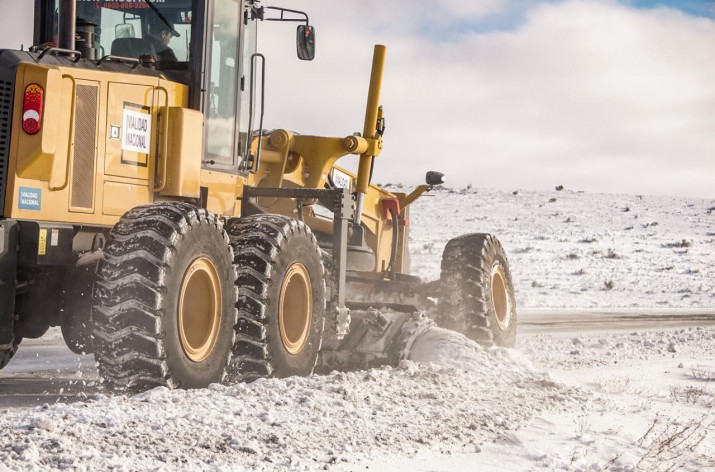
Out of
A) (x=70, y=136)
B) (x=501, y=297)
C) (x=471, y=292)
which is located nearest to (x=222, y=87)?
(x=70, y=136)

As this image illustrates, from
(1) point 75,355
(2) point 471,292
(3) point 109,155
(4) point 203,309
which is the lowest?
(1) point 75,355

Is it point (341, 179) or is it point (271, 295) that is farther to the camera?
point (341, 179)

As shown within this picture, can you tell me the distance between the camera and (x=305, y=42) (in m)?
9.72

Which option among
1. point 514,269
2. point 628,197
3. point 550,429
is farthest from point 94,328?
point 628,197

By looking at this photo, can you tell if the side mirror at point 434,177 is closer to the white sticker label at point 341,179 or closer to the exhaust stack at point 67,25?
the white sticker label at point 341,179

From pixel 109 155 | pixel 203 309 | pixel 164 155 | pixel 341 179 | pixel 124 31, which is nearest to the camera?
pixel 109 155

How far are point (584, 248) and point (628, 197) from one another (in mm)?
28467

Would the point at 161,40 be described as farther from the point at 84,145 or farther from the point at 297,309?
→ the point at 297,309

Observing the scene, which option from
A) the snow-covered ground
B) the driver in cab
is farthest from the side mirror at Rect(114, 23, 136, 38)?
the snow-covered ground

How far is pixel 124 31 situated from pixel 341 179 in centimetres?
491

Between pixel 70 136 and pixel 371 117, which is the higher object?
pixel 371 117

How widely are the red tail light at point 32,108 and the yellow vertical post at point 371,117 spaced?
199 inches

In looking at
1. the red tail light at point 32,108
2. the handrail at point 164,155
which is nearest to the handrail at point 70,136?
the red tail light at point 32,108

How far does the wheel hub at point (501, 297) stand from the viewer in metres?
13.6
